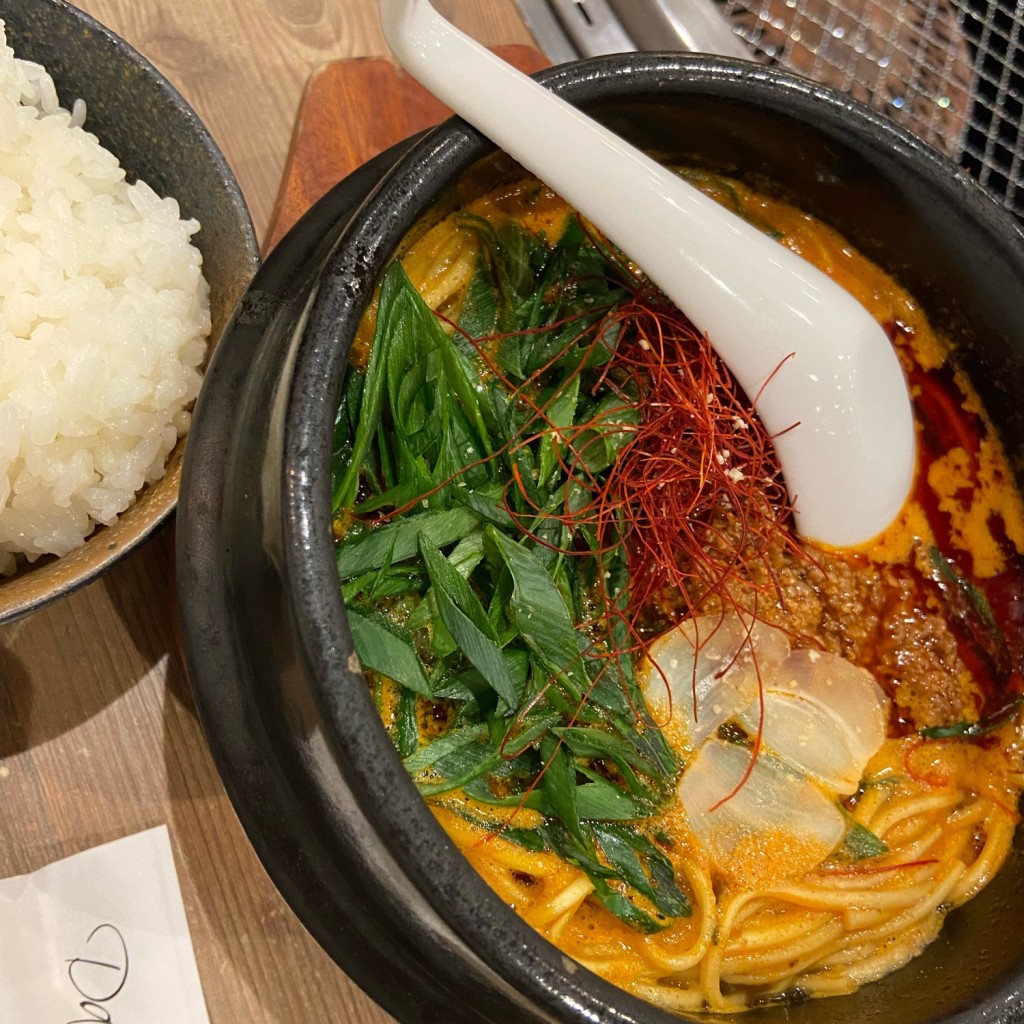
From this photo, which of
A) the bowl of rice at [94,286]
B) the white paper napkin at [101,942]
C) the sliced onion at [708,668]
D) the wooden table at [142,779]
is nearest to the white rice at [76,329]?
the bowl of rice at [94,286]

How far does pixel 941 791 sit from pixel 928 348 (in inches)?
23.6

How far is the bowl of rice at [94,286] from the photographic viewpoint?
1.10 meters

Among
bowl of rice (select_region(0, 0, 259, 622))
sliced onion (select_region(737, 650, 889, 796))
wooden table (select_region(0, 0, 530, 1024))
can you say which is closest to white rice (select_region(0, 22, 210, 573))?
bowl of rice (select_region(0, 0, 259, 622))

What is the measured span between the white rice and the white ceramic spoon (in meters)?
0.43

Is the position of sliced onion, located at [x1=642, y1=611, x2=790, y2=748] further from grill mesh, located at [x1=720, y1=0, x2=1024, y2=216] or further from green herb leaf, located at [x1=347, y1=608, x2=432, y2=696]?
grill mesh, located at [x1=720, y1=0, x2=1024, y2=216]

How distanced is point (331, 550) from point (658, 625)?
50cm

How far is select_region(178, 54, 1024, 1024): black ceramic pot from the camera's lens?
78 cm

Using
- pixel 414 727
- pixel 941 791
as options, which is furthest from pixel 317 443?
pixel 941 791

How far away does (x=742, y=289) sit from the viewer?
112cm

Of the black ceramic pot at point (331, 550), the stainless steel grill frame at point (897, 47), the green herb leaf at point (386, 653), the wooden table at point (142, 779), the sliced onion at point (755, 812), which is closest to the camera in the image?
the black ceramic pot at point (331, 550)

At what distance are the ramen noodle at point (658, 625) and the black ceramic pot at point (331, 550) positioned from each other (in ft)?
0.23

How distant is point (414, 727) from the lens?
998 millimetres

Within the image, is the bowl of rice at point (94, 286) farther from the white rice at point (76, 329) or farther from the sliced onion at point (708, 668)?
the sliced onion at point (708, 668)

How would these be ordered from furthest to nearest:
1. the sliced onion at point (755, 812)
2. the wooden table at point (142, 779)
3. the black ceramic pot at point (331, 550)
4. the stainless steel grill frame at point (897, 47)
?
the stainless steel grill frame at point (897, 47), the wooden table at point (142, 779), the sliced onion at point (755, 812), the black ceramic pot at point (331, 550)
